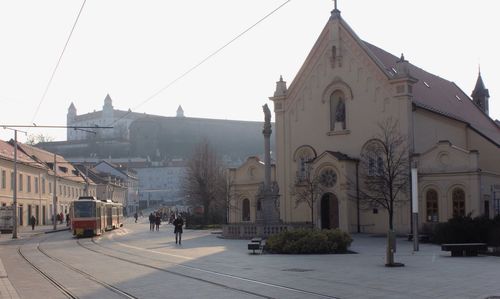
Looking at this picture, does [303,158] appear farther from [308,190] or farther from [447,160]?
[447,160]

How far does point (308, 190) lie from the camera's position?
4359 centimetres

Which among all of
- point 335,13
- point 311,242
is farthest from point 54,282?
point 335,13

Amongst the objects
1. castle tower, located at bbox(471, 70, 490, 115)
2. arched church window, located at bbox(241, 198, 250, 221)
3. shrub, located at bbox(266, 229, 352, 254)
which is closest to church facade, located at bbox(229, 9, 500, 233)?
arched church window, located at bbox(241, 198, 250, 221)

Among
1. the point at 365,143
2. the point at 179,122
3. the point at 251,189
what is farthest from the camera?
the point at 179,122

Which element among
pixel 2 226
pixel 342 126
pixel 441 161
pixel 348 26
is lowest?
pixel 2 226

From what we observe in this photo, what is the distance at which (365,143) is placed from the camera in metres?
44.2

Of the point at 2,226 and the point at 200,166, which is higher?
the point at 200,166

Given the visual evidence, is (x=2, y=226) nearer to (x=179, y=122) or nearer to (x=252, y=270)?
(x=252, y=270)

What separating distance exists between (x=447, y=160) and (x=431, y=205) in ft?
10.5

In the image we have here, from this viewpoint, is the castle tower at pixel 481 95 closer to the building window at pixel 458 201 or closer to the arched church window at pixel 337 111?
the arched church window at pixel 337 111

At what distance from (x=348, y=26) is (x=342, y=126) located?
25.1 feet

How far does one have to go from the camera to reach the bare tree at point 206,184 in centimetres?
6750

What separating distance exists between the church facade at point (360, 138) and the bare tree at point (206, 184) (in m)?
16.0

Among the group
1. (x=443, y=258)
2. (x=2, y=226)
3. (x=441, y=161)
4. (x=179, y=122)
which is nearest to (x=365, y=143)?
(x=441, y=161)
